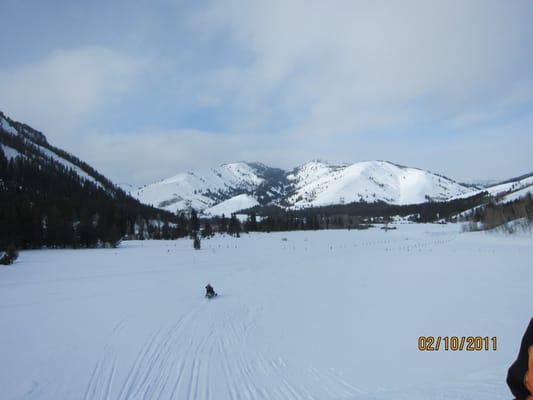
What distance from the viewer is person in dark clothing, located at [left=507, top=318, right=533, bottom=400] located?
2.28 meters

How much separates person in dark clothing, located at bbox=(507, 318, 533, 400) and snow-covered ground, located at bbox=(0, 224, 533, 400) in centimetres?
360

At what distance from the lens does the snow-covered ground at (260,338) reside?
6.64 metres

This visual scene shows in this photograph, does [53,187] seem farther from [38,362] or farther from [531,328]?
[531,328]

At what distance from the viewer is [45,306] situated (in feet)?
45.1

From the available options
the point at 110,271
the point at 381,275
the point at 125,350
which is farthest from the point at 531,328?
the point at 110,271

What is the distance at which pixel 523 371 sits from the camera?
231 cm

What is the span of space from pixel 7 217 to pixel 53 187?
76.2 m
